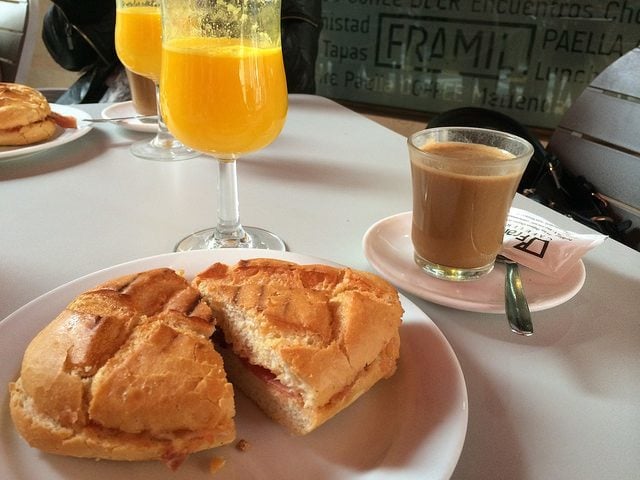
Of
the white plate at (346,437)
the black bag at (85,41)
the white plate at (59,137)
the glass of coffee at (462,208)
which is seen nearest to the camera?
the white plate at (346,437)

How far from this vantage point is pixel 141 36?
1.33 meters

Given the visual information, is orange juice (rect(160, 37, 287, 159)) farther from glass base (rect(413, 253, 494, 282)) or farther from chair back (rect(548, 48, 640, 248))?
chair back (rect(548, 48, 640, 248))

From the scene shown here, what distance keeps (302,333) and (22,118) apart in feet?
3.40

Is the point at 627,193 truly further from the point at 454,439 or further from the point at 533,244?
the point at 454,439

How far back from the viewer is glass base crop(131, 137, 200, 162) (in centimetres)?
136

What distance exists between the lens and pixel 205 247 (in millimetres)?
939

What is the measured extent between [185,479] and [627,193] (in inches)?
59.7

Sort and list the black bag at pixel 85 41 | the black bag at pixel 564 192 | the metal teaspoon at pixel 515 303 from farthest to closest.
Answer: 1. the black bag at pixel 85 41
2. the black bag at pixel 564 192
3. the metal teaspoon at pixel 515 303

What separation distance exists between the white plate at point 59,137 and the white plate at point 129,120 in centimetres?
8

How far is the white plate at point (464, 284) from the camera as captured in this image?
2.55 feet

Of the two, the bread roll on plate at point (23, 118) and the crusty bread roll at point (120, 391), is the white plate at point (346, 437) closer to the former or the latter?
the crusty bread roll at point (120, 391)

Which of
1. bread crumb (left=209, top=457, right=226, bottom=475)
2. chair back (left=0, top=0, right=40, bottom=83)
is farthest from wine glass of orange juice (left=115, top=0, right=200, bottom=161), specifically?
chair back (left=0, top=0, right=40, bottom=83)

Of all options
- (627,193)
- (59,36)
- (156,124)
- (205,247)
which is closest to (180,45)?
(205,247)

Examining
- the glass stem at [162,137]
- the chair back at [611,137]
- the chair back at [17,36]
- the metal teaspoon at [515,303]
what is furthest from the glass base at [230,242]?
the chair back at [17,36]
